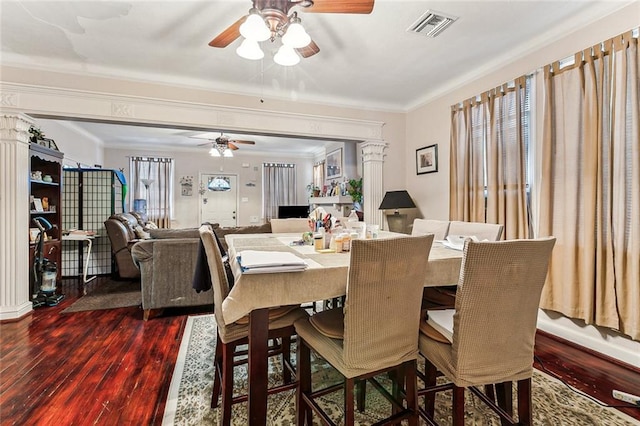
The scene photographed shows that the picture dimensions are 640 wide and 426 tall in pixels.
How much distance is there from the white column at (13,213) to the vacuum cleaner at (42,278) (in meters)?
0.22

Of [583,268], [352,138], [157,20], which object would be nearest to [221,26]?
[157,20]

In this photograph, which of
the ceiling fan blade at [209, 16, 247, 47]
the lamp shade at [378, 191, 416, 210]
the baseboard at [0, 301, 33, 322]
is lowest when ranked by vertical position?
the baseboard at [0, 301, 33, 322]

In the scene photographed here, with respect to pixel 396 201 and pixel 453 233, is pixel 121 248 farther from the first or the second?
pixel 453 233

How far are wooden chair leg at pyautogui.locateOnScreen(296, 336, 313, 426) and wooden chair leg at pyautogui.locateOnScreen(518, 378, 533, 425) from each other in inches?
35.6

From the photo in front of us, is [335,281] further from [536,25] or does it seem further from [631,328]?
[536,25]

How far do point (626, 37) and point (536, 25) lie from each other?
62cm

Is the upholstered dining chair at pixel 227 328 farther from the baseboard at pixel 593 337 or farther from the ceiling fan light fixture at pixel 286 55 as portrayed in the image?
the baseboard at pixel 593 337

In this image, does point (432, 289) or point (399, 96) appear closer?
point (432, 289)

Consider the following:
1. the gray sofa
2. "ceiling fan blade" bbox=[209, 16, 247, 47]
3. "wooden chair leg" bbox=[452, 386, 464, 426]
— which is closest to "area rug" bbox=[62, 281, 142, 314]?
the gray sofa

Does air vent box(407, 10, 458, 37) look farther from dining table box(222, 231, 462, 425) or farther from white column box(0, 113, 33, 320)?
white column box(0, 113, 33, 320)

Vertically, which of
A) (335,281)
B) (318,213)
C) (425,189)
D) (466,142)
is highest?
(466,142)

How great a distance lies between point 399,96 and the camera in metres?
4.02

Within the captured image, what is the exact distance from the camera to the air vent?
2338mm

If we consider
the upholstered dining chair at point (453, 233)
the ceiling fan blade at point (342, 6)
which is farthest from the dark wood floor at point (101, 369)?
the ceiling fan blade at point (342, 6)
